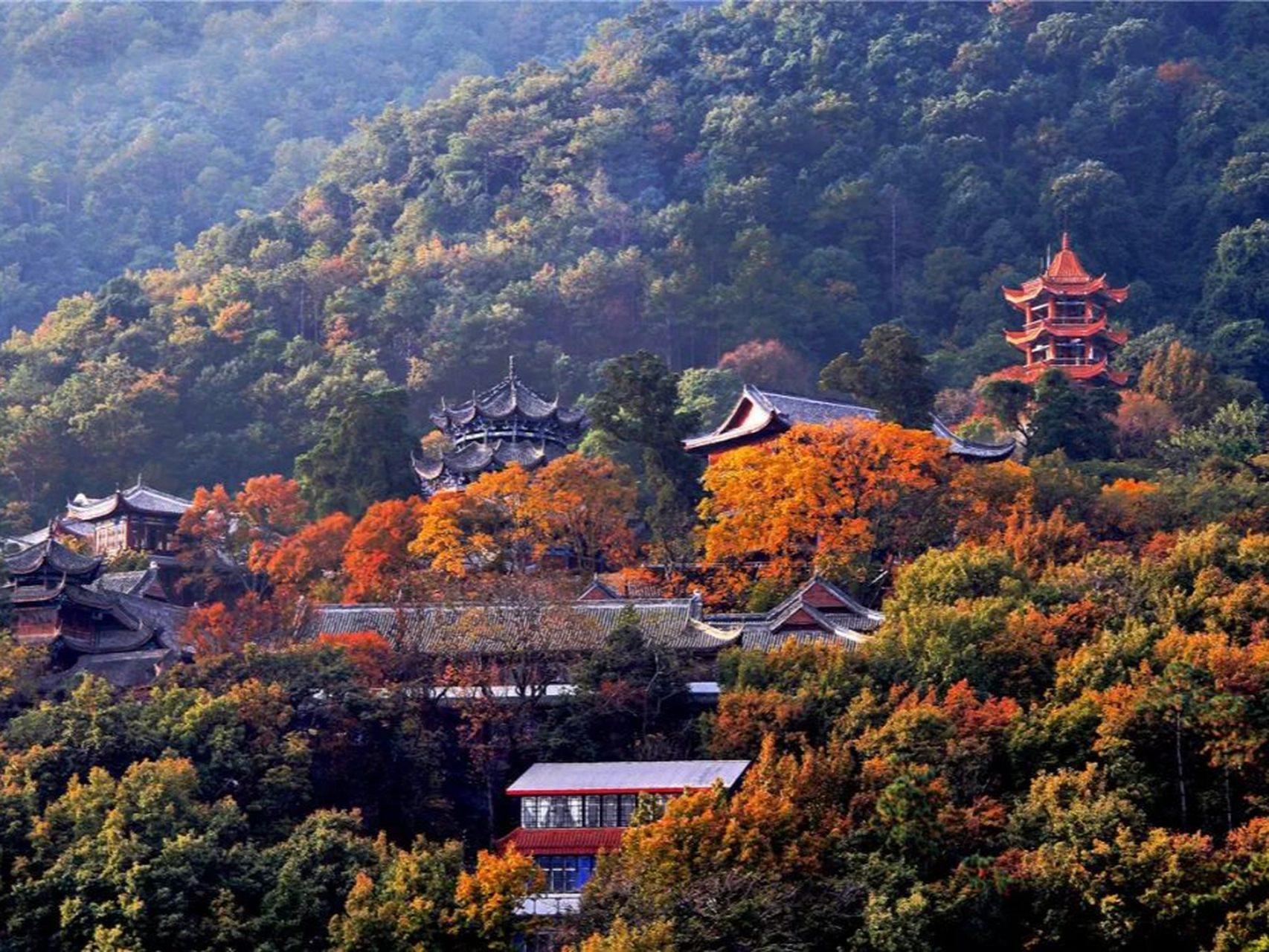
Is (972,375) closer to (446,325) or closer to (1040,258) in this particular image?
(1040,258)

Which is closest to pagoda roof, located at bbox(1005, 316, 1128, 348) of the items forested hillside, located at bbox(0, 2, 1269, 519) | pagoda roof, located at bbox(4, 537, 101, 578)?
forested hillside, located at bbox(0, 2, 1269, 519)

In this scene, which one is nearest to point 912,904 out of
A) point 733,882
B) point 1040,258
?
point 733,882

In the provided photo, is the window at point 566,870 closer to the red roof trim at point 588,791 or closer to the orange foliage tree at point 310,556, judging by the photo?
the red roof trim at point 588,791

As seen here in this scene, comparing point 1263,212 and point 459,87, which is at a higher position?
point 459,87

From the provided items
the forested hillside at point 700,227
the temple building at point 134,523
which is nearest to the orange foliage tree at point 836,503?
the temple building at point 134,523

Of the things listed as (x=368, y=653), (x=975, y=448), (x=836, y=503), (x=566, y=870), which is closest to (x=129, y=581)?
(x=368, y=653)

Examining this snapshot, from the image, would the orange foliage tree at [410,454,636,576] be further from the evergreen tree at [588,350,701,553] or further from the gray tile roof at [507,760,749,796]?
the gray tile roof at [507,760,749,796]
